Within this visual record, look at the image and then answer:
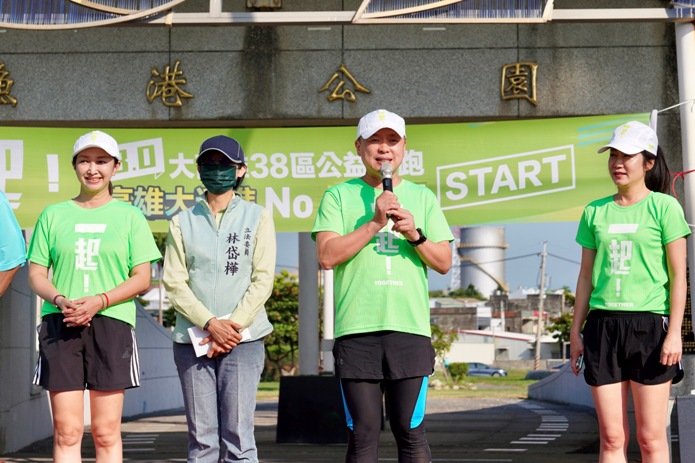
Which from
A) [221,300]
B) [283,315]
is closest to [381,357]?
[221,300]

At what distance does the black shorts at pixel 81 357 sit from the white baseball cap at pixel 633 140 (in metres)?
2.68

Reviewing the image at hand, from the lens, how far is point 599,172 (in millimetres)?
9000

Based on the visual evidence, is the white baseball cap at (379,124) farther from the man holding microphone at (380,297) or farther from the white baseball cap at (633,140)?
the white baseball cap at (633,140)

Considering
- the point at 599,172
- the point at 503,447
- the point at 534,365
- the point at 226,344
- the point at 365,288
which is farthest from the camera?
the point at 534,365

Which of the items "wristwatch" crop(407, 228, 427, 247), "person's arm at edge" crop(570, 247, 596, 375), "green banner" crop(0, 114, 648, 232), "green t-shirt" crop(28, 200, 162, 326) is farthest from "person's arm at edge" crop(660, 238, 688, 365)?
"green banner" crop(0, 114, 648, 232)

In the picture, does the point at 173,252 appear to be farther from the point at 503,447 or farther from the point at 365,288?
the point at 503,447

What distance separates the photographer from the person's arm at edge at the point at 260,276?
5.44 m

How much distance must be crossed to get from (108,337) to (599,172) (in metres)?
4.89

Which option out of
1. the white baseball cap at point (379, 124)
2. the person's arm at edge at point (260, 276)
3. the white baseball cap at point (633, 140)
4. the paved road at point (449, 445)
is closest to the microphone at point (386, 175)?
the white baseball cap at point (379, 124)

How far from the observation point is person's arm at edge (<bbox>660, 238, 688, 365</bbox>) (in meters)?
5.48

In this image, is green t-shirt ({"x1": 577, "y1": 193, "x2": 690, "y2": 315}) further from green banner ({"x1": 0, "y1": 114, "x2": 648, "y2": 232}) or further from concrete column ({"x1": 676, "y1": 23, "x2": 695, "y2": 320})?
green banner ({"x1": 0, "y1": 114, "x2": 648, "y2": 232})

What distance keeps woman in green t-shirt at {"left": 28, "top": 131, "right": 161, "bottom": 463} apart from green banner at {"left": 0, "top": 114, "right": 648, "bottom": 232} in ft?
11.4

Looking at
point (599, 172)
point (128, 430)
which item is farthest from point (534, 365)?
point (599, 172)

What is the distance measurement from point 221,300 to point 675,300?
7.46 feet
